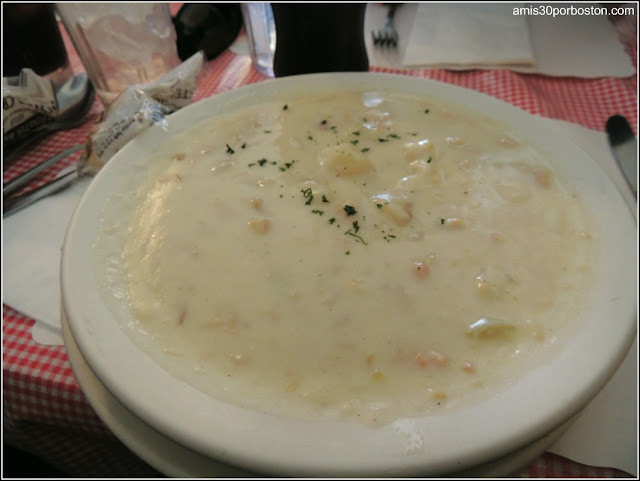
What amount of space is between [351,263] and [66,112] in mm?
1140

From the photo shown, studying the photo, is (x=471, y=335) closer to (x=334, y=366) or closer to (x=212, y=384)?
(x=334, y=366)

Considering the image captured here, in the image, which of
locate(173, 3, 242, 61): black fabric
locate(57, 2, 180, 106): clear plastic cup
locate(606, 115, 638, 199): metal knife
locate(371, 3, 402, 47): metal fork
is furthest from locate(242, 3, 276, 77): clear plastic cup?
locate(606, 115, 638, 199): metal knife

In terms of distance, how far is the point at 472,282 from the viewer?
0.77 m

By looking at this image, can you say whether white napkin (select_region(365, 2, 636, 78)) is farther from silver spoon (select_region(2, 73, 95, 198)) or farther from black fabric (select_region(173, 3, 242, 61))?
silver spoon (select_region(2, 73, 95, 198))

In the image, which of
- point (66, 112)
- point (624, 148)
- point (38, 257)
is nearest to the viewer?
point (38, 257)

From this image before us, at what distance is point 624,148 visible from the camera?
1.27 metres

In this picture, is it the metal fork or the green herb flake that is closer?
the green herb flake

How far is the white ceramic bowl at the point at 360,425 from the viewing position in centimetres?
57

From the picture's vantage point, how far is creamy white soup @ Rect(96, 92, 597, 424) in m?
0.67

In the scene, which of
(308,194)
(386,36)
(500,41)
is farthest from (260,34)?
(308,194)

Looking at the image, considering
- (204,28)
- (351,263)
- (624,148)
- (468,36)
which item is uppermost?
(204,28)

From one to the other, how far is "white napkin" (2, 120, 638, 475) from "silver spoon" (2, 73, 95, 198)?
178mm

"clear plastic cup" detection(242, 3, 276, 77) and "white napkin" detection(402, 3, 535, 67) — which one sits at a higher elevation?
"clear plastic cup" detection(242, 3, 276, 77)

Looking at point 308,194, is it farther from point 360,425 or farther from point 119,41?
point 119,41
